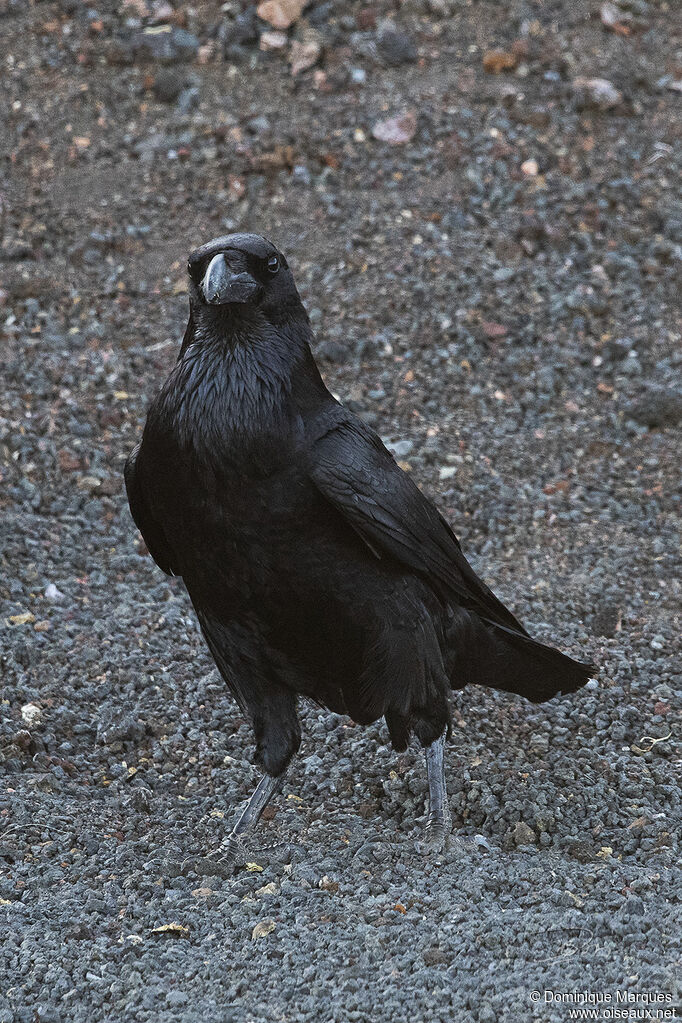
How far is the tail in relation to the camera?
14.5ft

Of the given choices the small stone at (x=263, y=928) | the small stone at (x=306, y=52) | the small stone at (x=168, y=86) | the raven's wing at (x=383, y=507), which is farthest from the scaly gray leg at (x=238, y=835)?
the small stone at (x=306, y=52)

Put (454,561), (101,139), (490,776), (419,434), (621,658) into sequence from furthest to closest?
(101,139) < (419,434) < (621,658) < (490,776) < (454,561)

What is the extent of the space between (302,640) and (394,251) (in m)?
3.95

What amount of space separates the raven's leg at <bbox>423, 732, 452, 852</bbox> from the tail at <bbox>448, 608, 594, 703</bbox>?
286 millimetres

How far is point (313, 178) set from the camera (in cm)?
772

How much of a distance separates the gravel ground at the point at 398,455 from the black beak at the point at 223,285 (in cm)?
182

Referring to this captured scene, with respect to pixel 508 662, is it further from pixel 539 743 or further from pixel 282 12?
pixel 282 12

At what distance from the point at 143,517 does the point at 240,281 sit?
3.13ft

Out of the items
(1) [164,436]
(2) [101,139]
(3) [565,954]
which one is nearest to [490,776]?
(3) [565,954]

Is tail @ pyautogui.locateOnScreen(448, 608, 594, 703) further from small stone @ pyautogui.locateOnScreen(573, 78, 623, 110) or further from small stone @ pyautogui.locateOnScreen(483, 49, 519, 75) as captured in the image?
small stone @ pyautogui.locateOnScreen(483, 49, 519, 75)

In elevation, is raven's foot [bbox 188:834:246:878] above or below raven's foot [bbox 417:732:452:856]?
above

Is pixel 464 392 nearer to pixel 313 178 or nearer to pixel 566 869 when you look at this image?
pixel 313 178

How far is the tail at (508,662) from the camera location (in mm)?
4426

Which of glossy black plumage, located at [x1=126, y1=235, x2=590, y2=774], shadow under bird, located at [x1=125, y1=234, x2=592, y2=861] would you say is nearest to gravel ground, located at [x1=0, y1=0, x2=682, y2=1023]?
shadow under bird, located at [x1=125, y1=234, x2=592, y2=861]
